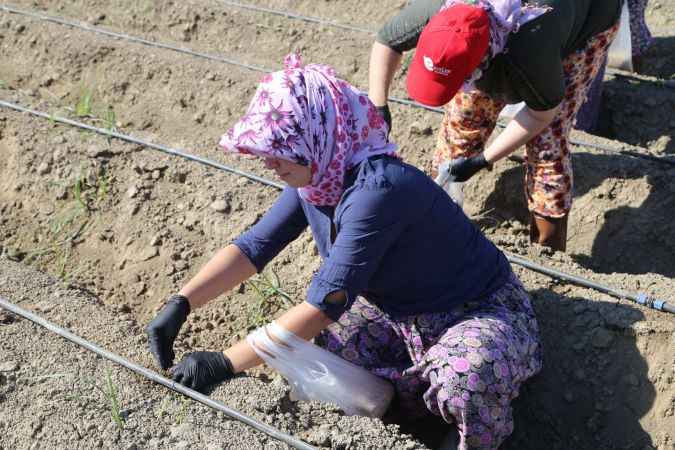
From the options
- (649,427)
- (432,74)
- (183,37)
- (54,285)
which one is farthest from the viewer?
(183,37)

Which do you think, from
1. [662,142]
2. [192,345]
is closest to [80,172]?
[192,345]

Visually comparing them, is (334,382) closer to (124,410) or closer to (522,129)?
(124,410)

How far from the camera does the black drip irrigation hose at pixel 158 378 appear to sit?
2.21 metres

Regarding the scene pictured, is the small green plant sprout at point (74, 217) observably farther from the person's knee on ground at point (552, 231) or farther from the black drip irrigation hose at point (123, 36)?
the person's knee on ground at point (552, 231)

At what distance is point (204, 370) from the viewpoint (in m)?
2.29

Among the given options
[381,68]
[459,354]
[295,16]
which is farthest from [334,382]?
[295,16]

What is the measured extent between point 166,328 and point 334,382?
1.75 ft

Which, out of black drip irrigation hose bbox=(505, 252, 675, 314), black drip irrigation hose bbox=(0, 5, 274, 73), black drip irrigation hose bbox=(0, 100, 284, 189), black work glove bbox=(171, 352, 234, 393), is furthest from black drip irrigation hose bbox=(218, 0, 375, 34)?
black work glove bbox=(171, 352, 234, 393)

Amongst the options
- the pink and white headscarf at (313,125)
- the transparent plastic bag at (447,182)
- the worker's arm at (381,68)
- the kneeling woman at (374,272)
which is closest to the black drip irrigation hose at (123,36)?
the worker's arm at (381,68)

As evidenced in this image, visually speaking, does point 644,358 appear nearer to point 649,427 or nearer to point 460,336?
point 649,427

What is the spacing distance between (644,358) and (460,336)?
0.81 metres

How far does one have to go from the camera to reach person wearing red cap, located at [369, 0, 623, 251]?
2.38m

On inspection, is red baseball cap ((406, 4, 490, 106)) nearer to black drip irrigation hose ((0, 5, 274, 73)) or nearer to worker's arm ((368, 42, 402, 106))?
worker's arm ((368, 42, 402, 106))

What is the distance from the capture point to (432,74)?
239cm
